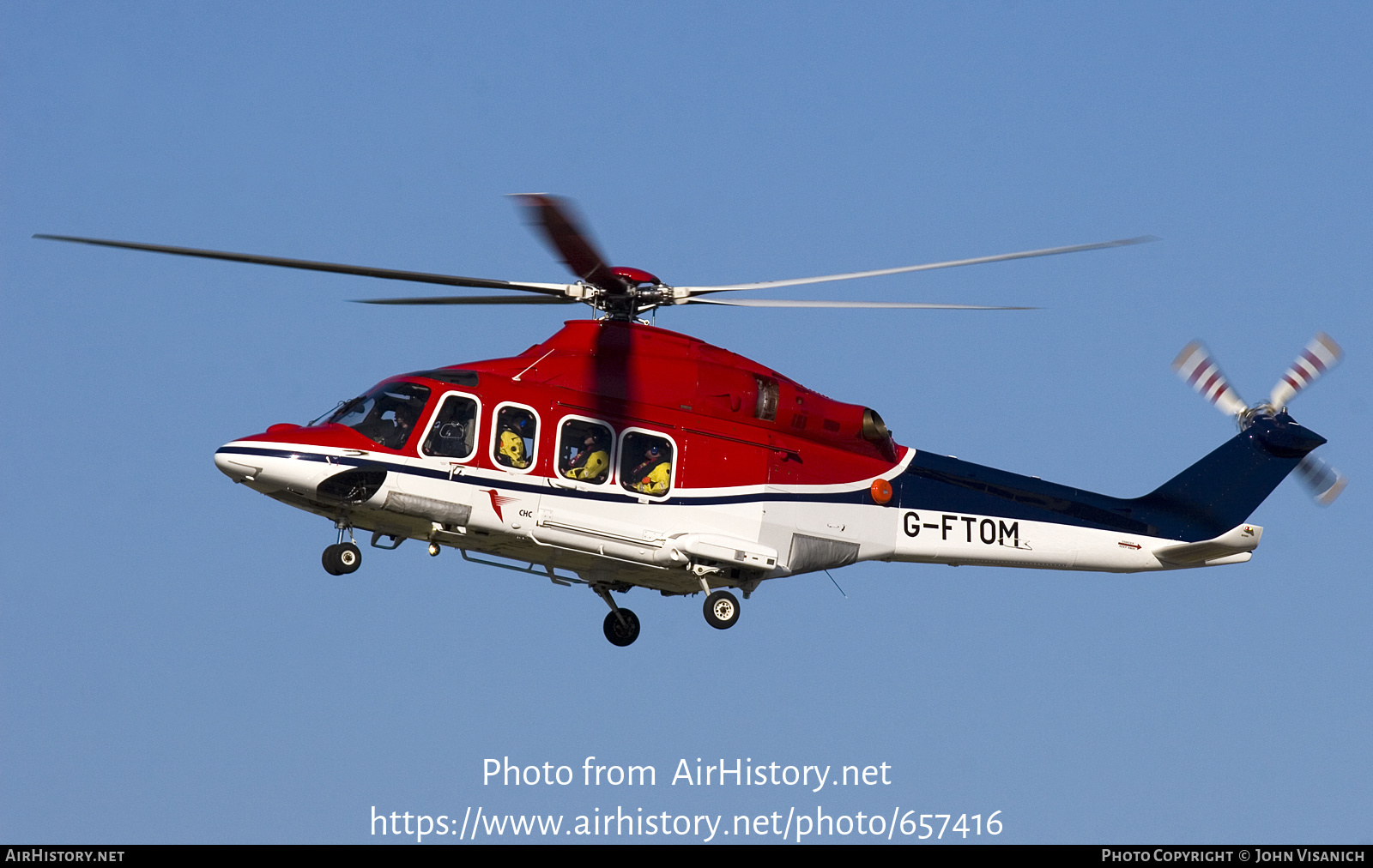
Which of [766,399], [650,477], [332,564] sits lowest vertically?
[332,564]

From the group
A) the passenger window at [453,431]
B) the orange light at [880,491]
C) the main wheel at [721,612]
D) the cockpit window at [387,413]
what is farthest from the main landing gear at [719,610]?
the cockpit window at [387,413]

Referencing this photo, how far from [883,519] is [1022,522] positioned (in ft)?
7.11

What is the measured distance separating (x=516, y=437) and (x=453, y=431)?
0.83 meters

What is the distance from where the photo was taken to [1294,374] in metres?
26.2

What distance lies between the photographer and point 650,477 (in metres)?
22.9

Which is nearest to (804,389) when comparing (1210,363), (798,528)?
(798,528)

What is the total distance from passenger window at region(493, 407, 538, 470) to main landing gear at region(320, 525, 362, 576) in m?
2.17

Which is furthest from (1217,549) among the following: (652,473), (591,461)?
(591,461)

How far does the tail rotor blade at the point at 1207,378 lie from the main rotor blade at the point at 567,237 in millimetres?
9327

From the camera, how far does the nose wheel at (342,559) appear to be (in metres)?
21.8

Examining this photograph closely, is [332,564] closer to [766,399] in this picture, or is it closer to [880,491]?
[766,399]

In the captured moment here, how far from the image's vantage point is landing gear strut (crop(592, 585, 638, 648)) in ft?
80.3

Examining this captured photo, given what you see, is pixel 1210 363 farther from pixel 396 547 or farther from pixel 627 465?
pixel 396 547

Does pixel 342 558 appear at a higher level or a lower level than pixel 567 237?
lower
